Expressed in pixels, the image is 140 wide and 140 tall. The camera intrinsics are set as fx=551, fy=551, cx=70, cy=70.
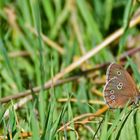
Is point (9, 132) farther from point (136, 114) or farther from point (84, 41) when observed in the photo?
point (84, 41)

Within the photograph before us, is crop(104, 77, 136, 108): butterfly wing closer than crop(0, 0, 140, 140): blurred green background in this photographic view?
Yes

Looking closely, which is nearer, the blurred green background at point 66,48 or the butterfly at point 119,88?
the butterfly at point 119,88

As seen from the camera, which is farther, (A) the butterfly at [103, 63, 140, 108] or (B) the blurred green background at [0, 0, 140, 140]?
(B) the blurred green background at [0, 0, 140, 140]

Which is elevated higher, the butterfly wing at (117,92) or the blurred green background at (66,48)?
the blurred green background at (66,48)

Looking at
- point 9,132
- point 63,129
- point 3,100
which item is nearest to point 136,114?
point 63,129

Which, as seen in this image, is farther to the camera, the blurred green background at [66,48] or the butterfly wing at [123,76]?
the blurred green background at [66,48]

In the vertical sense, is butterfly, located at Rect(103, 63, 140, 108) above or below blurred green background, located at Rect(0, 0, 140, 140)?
below

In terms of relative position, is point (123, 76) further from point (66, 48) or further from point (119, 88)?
point (66, 48)
